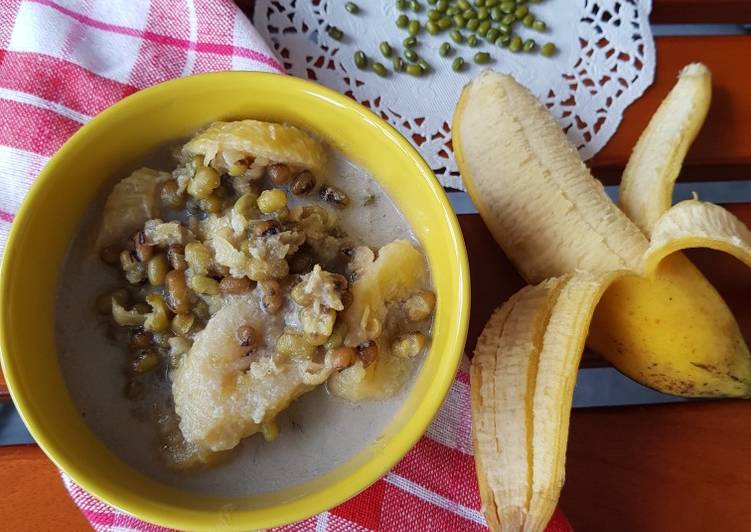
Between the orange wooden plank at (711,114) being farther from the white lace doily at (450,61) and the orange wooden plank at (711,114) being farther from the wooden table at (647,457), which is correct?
the wooden table at (647,457)

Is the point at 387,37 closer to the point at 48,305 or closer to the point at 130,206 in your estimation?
the point at 130,206

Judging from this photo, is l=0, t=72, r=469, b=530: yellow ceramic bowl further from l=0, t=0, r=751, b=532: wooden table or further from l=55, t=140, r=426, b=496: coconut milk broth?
l=0, t=0, r=751, b=532: wooden table

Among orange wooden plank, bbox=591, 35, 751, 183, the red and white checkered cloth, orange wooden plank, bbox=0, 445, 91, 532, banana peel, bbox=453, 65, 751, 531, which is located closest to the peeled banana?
banana peel, bbox=453, 65, 751, 531

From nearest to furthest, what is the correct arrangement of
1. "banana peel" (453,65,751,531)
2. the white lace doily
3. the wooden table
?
"banana peel" (453,65,751,531) < the wooden table < the white lace doily

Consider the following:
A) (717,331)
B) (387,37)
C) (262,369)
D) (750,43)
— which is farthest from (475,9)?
(262,369)

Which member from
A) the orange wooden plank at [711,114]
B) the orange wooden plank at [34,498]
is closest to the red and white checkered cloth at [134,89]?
the orange wooden plank at [34,498]

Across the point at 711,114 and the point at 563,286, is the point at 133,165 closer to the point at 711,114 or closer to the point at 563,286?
the point at 563,286

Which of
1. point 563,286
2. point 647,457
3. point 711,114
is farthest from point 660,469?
point 711,114
